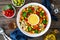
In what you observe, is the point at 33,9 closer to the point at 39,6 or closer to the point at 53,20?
the point at 39,6

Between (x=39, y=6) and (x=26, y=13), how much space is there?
97 millimetres

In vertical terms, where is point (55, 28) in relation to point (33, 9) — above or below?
below

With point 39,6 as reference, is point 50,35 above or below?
below

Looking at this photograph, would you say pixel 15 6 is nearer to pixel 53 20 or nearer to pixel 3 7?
pixel 3 7

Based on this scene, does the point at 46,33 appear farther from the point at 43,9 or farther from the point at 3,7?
the point at 3,7

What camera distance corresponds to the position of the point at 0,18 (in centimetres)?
156

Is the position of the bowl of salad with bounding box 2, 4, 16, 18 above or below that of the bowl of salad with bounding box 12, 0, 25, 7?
below

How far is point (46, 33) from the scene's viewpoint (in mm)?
1549

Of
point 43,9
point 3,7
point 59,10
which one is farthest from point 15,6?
point 59,10

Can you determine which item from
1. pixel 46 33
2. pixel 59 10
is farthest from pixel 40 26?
pixel 59 10

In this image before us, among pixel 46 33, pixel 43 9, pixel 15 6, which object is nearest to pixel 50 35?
pixel 46 33

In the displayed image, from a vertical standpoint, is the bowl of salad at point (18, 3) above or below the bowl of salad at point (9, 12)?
above

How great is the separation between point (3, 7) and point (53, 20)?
337 mm

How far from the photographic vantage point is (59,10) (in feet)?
5.16
